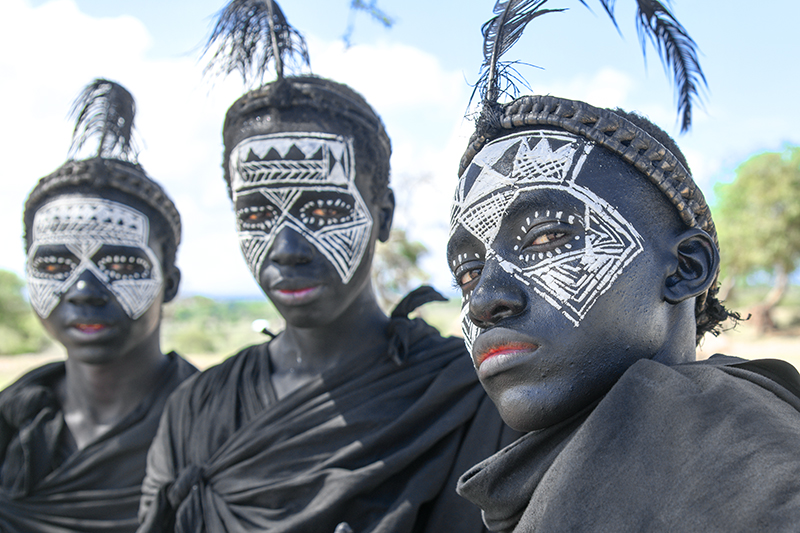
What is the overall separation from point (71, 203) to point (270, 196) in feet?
5.19

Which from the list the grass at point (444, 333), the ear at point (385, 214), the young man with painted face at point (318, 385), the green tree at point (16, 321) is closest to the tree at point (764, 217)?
the grass at point (444, 333)

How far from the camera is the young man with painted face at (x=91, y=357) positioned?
360 cm

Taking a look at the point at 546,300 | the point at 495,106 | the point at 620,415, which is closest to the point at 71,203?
the point at 495,106

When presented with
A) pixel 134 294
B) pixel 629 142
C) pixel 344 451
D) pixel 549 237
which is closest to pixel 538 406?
pixel 549 237

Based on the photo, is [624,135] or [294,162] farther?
[294,162]

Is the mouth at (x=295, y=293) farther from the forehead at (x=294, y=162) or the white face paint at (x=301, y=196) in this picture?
the forehead at (x=294, y=162)

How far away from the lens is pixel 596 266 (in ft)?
5.36

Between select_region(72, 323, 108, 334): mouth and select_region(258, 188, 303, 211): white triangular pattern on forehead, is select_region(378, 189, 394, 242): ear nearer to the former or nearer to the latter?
select_region(258, 188, 303, 211): white triangular pattern on forehead

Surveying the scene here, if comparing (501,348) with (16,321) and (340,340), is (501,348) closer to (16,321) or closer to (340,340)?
(340,340)

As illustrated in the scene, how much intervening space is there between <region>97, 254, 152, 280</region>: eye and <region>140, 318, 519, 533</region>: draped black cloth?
1.12 metres

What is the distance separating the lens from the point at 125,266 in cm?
373

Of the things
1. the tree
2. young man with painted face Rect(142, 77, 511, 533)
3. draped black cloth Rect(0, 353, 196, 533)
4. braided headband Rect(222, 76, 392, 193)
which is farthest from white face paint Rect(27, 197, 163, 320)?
the tree

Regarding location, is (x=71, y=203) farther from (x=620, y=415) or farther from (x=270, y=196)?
(x=620, y=415)

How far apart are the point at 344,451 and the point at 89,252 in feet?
6.65
